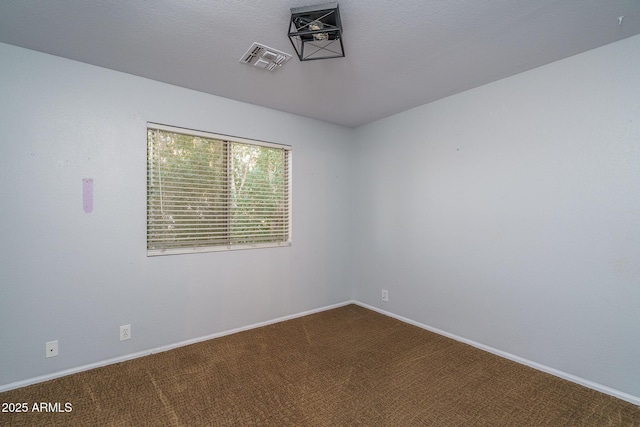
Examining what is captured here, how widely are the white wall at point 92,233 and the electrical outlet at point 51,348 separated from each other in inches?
1.2

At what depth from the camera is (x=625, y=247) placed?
2025 millimetres

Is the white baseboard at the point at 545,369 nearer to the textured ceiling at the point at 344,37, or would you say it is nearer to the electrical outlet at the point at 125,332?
the textured ceiling at the point at 344,37

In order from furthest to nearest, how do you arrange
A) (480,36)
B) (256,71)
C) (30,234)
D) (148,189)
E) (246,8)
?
(148,189) < (256,71) < (30,234) < (480,36) < (246,8)

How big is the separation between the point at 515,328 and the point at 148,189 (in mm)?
3599

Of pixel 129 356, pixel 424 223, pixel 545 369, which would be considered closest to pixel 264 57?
pixel 424 223

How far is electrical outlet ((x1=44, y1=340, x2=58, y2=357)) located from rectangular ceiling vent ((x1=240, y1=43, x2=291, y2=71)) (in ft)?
8.85

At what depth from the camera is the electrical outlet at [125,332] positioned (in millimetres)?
2496

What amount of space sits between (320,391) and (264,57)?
260 cm

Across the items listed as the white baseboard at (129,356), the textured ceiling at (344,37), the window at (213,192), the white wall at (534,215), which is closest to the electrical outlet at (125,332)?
the white baseboard at (129,356)

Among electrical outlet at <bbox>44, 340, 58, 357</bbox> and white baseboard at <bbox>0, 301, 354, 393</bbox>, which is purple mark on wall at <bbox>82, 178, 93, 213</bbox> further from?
white baseboard at <bbox>0, 301, 354, 393</bbox>

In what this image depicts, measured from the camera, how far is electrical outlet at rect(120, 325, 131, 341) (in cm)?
250

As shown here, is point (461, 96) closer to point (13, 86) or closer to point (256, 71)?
point (256, 71)

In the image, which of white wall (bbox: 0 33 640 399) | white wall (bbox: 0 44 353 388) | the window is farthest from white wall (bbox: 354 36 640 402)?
white wall (bbox: 0 44 353 388)

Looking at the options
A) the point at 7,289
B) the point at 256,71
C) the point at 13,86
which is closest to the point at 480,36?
the point at 256,71
